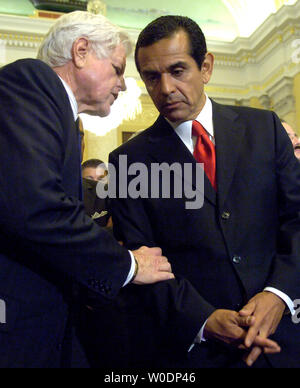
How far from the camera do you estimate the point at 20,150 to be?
1286 mm

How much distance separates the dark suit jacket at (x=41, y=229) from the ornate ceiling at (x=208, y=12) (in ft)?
27.9

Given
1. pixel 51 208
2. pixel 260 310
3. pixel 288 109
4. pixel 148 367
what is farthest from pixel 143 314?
pixel 288 109

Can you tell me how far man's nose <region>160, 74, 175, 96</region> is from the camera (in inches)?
68.8

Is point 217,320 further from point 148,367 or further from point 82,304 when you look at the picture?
point 82,304

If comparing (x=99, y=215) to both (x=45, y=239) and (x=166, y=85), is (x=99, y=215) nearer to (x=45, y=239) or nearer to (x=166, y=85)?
(x=166, y=85)

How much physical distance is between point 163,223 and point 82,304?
422mm

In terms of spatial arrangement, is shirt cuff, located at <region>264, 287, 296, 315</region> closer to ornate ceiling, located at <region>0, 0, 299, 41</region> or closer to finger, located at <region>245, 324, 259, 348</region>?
finger, located at <region>245, 324, 259, 348</region>

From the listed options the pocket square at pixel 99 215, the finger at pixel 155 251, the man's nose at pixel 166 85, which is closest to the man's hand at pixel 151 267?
the finger at pixel 155 251

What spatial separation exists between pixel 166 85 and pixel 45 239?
79cm

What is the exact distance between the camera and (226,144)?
1754 mm

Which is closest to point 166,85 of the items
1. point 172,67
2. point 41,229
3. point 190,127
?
point 172,67

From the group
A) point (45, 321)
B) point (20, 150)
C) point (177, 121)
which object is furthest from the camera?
point (177, 121)

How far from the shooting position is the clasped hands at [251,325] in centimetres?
144

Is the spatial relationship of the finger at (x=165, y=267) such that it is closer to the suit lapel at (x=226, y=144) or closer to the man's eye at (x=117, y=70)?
the suit lapel at (x=226, y=144)
